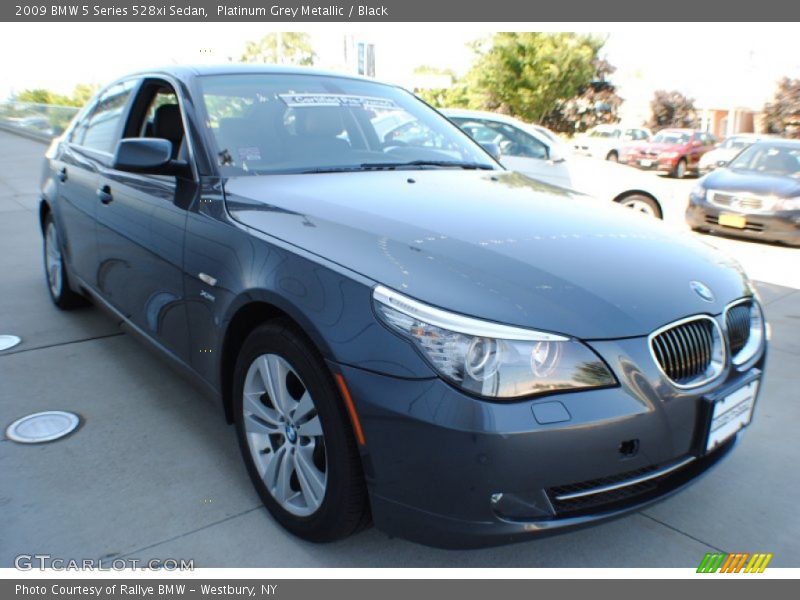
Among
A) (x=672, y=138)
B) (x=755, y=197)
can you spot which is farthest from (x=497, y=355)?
(x=672, y=138)

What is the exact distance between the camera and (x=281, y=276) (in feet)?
7.44

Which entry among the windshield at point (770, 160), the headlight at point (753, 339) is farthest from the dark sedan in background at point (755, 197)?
the headlight at point (753, 339)

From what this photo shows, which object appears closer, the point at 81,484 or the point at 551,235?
the point at 551,235

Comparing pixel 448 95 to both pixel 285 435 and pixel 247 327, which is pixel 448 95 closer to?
pixel 247 327

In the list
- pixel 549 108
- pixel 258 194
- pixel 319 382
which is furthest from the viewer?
pixel 549 108

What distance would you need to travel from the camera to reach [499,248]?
7.39 ft

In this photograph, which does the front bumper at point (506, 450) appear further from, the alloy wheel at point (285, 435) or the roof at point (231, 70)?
the roof at point (231, 70)

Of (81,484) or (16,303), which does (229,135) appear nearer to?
(81,484)

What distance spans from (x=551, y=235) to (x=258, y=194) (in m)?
1.12

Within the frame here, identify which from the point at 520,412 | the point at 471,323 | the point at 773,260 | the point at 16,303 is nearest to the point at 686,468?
the point at 520,412

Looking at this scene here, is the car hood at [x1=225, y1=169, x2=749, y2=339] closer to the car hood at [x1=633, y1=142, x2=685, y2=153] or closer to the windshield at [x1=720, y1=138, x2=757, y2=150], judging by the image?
the windshield at [x1=720, y1=138, x2=757, y2=150]

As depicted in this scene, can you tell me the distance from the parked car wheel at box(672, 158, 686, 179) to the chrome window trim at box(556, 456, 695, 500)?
926 inches

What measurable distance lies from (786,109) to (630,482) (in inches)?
1443

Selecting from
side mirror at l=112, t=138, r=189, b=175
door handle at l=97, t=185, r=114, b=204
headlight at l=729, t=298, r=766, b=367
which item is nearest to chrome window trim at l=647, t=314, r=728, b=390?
headlight at l=729, t=298, r=766, b=367
